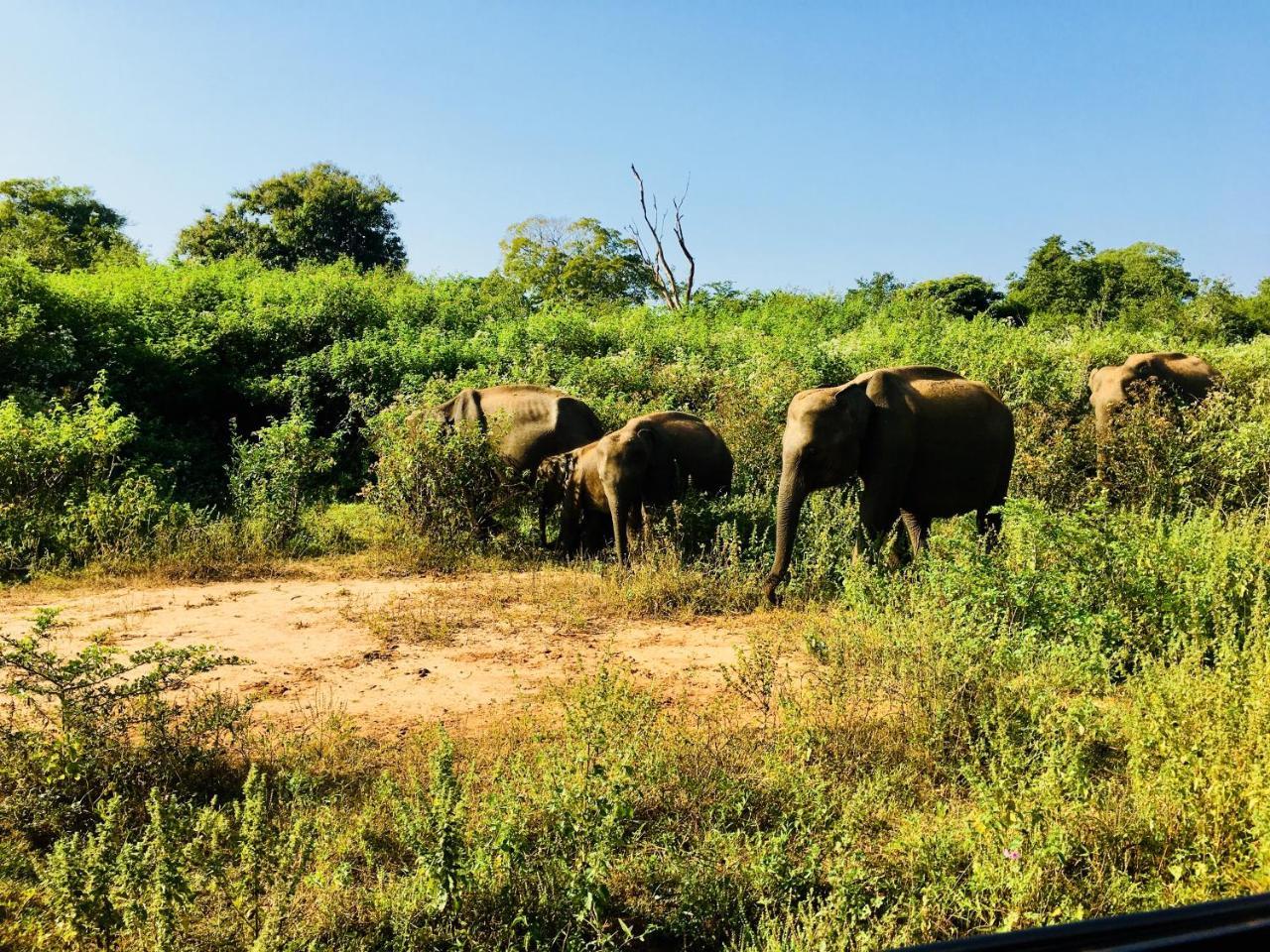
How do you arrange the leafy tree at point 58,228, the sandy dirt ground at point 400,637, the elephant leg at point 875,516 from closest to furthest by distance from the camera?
the sandy dirt ground at point 400,637
the elephant leg at point 875,516
the leafy tree at point 58,228

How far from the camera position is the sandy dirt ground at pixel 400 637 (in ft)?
20.9

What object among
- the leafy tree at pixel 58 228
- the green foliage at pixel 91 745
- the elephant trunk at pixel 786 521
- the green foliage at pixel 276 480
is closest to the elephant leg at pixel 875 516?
the elephant trunk at pixel 786 521

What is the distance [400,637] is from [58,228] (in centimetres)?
3195

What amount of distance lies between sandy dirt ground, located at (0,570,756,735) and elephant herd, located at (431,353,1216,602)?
51.7 inches

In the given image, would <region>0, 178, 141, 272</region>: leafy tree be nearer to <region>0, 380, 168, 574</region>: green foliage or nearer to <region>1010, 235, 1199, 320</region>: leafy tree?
<region>0, 380, 168, 574</region>: green foliage

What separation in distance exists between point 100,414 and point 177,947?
970 cm

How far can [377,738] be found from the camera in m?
5.55

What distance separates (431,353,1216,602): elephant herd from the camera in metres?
8.73

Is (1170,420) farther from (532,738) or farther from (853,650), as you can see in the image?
(532,738)

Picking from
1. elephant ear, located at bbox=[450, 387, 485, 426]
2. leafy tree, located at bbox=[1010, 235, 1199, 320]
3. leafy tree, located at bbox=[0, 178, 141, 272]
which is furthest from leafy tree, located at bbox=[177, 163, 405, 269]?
leafy tree, located at bbox=[1010, 235, 1199, 320]

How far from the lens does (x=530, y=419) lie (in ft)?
40.2

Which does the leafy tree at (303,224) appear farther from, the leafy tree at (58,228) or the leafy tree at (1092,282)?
the leafy tree at (1092,282)

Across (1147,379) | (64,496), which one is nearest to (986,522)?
(1147,379)

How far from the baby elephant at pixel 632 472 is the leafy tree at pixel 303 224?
2765 centimetres
